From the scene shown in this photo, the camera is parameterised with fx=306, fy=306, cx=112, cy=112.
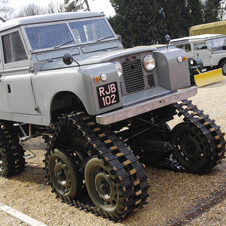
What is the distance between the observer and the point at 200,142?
477 centimetres

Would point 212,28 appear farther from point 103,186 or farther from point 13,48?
point 103,186

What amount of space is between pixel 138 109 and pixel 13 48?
8.43 feet

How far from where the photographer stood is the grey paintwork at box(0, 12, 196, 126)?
3862mm

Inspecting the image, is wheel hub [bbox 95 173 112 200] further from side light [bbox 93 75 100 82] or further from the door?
the door

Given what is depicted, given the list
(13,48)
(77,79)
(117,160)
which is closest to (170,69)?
(77,79)

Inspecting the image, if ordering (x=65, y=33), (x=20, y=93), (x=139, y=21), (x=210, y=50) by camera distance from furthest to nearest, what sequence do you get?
(x=139, y=21), (x=210, y=50), (x=65, y=33), (x=20, y=93)

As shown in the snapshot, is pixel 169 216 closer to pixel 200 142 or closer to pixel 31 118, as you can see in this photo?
pixel 200 142

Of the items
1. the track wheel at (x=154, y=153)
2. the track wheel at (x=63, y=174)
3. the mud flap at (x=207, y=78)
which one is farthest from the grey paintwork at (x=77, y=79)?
the mud flap at (x=207, y=78)

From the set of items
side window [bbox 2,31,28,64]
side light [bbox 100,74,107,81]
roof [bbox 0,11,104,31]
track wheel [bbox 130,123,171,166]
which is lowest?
track wheel [bbox 130,123,171,166]

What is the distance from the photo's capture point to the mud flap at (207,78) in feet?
45.5

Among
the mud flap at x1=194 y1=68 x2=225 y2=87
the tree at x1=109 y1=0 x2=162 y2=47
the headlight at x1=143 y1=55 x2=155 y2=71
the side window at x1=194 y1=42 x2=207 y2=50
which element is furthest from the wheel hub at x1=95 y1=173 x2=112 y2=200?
the tree at x1=109 y1=0 x2=162 y2=47

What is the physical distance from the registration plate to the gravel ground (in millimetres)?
1481

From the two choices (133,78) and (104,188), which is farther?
(133,78)

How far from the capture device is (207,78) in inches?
553
